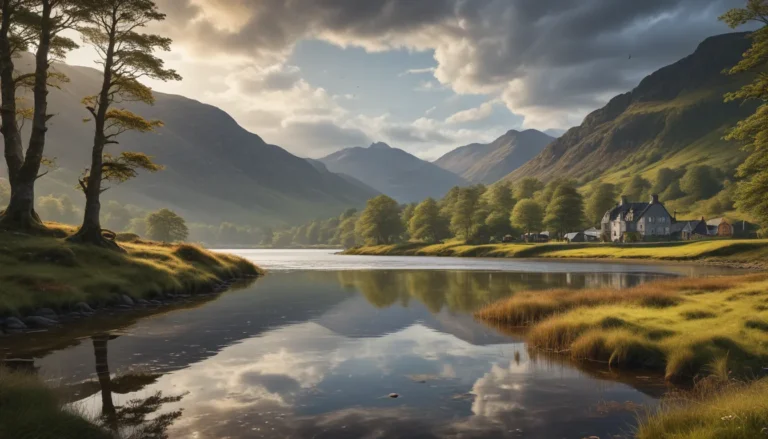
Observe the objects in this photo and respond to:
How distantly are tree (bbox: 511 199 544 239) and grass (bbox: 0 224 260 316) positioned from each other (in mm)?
135240

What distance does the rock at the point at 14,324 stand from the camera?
84.9 feet

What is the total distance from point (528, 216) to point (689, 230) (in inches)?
2622

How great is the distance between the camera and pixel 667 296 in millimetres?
30422

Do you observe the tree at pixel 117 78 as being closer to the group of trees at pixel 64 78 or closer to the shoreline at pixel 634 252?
the group of trees at pixel 64 78

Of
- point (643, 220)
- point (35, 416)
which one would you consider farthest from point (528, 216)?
point (35, 416)

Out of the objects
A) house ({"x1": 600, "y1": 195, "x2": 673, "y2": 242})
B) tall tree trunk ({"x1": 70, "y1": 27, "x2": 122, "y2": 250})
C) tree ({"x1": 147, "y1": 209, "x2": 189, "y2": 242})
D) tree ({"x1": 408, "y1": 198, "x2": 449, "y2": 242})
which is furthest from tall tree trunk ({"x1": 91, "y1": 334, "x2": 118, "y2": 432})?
house ({"x1": 600, "y1": 195, "x2": 673, "y2": 242})

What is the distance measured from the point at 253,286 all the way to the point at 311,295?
37.7 feet

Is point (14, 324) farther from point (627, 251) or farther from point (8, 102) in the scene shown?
point (627, 251)

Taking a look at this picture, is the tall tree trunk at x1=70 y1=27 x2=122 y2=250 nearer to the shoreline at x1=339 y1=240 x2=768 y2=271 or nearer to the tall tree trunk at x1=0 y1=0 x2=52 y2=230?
the tall tree trunk at x1=0 y1=0 x2=52 y2=230

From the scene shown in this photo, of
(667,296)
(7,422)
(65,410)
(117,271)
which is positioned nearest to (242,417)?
(65,410)

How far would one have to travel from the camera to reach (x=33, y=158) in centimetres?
4131

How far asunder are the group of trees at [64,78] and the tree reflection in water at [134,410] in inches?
1102

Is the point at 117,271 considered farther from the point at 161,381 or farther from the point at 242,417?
the point at 242,417

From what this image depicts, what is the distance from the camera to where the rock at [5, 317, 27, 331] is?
84.9 feet
